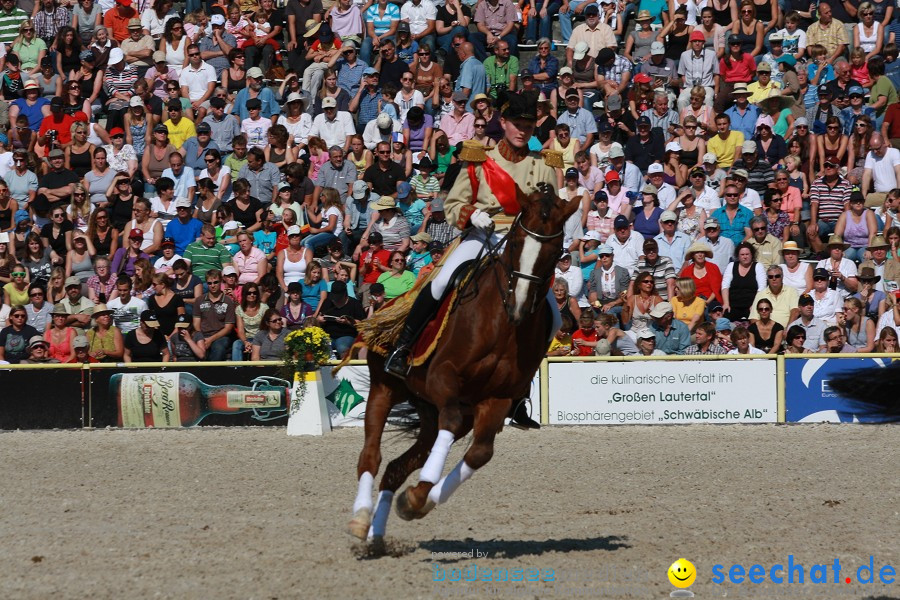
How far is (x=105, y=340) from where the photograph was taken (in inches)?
715

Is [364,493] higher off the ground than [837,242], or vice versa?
[364,493]

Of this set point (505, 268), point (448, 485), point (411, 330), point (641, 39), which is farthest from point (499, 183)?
point (641, 39)

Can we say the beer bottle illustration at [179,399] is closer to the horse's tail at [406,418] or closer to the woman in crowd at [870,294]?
the woman in crowd at [870,294]

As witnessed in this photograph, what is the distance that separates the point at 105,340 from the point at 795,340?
9.31 m

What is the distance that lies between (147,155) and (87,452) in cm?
777

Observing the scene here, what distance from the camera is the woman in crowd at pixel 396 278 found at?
1772cm

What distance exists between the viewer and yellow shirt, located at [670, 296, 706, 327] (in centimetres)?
1755

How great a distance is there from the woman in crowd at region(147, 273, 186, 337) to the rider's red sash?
10.5 m

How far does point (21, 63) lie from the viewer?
24.1 meters

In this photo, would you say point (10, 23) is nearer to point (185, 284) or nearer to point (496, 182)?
point (185, 284)

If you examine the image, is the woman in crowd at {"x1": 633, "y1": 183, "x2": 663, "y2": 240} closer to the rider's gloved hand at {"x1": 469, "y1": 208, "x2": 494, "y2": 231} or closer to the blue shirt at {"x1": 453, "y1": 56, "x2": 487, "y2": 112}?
the blue shirt at {"x1": 453, "y1": 56, "x2": 487, "y2": 112}

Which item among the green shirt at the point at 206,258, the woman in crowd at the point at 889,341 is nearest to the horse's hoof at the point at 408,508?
the woman in crowd at the point at 889,341

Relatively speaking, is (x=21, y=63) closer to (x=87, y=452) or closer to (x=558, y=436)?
(x=87, y=452)

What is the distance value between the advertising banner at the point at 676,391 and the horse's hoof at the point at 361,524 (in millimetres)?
8559
